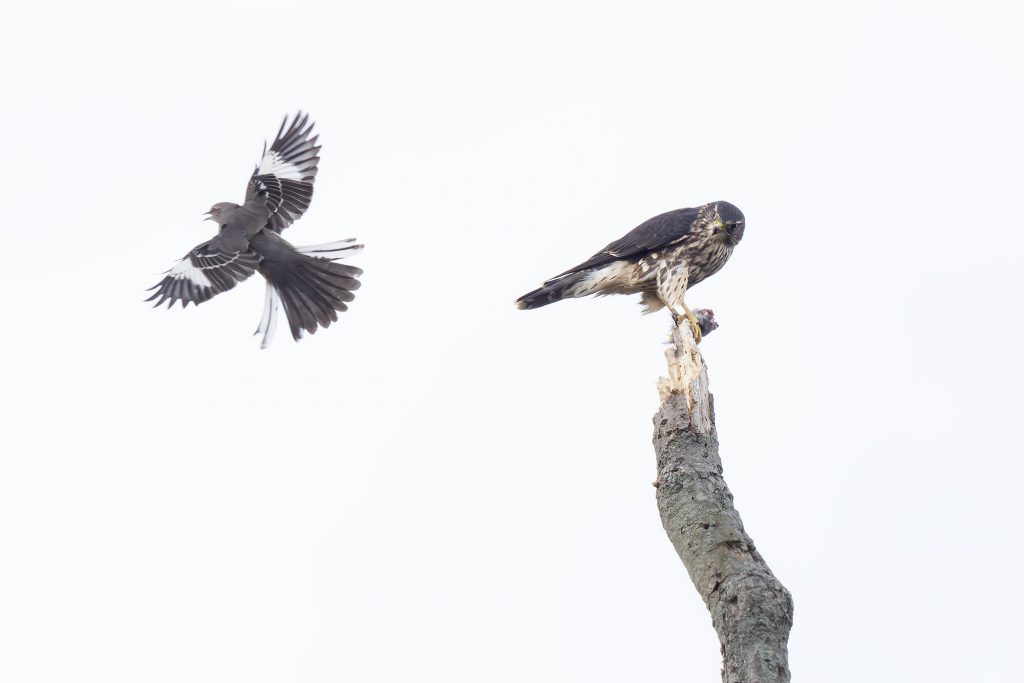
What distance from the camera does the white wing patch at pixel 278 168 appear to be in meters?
10.0

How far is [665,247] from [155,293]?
357 cm

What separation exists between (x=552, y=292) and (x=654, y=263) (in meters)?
0.74

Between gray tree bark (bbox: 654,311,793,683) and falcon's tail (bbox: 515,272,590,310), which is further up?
falcon's tail (bbox: 515,272,590,310)

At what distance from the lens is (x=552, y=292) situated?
910cm

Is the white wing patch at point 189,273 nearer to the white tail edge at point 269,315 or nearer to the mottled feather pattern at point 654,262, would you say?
the white tail edge at point 269,315

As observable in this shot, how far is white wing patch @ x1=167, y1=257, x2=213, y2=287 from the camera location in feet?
30.2

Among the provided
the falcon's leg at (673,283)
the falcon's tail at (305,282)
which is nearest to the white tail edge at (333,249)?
the falcon's tail at (305,282)

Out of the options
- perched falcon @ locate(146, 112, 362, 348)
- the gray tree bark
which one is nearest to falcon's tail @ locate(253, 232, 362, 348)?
perched falcon @ locate(146, 112, 362, 348)

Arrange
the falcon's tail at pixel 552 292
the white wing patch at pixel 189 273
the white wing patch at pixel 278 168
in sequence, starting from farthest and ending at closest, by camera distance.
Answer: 1. the white wing patch at pixel 278 168
2. the white wing patch at pixel 189 273
3. the falcon's tail at pixel 552 292

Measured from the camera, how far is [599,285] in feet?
30.3

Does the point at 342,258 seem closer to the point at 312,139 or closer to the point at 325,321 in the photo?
the point at 325,321

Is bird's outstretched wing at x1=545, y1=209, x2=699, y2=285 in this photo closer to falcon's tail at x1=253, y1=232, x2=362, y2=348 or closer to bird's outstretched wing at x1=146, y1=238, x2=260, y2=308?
falcon's tail at x1=253, y1=232, x2=362, y2=348

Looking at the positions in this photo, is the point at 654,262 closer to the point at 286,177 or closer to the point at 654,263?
the point at 654,263

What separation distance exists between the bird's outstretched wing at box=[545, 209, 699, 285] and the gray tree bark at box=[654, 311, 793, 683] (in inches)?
106
